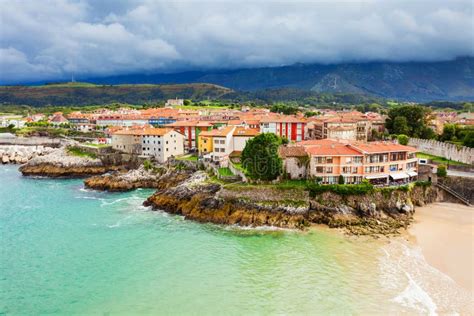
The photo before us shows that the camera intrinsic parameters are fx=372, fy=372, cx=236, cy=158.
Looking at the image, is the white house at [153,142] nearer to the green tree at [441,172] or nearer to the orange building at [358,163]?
the orange building at [358,163]

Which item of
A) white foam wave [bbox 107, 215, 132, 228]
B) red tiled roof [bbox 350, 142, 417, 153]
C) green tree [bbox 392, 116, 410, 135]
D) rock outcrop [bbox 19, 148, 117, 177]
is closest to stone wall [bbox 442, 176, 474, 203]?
red tiled roof [bbox 350, 142, 417, 153]

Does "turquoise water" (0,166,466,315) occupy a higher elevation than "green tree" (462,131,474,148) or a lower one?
lower

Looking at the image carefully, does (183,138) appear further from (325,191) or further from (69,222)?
(325,191)

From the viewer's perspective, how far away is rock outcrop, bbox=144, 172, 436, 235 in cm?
3139

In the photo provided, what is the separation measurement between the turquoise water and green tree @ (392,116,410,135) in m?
38.7

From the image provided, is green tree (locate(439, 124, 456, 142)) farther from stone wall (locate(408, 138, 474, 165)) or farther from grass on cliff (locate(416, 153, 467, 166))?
grass on cliff (locate(416, 153, 467, 166))

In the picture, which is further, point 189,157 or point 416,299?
point 189,157

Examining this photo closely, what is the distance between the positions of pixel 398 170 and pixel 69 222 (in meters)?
32.4

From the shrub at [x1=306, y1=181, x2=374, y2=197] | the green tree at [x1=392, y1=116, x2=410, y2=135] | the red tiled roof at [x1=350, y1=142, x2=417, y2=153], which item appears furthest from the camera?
the green tree at [x1=392, y1=116, x2=410, y2=135]

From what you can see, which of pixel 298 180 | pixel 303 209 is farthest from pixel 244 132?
pixel 303 209

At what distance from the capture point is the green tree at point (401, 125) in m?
60.9

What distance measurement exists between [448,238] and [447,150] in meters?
21.9

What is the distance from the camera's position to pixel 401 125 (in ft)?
200

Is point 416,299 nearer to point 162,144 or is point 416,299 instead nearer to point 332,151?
point 332,151
